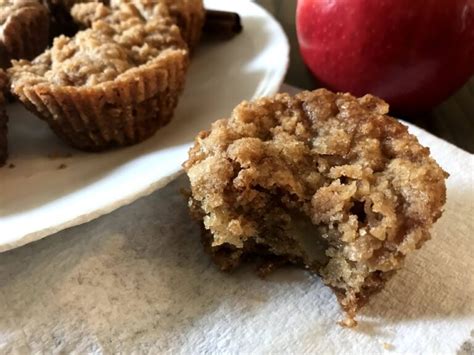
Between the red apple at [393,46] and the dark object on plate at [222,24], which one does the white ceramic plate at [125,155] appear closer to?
the dark object on plate at [222,24]

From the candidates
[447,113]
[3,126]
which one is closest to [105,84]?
[3,126]

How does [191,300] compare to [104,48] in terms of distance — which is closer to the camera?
[191,300]

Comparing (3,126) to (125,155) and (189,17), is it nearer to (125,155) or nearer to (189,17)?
(125,155)

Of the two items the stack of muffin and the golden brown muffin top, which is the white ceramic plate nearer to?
the stack of muffin

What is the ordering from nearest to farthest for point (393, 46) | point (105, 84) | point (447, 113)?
1. point (105, 84)
2. point (393, 46)
3. point (447, 113)

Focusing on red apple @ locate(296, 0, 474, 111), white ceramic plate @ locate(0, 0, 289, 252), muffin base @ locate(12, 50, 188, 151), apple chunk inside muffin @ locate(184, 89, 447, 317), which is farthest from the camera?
red apple @ locate(296, 0, 474, 111)

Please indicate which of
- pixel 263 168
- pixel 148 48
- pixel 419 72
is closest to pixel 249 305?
pixel 263 168

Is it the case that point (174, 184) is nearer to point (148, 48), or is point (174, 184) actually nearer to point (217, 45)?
point (148, 48)

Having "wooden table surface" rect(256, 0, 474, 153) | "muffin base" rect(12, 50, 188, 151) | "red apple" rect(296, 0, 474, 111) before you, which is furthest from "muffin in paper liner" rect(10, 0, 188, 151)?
"wooden table surface" rect(256, 0, 474, 153)
